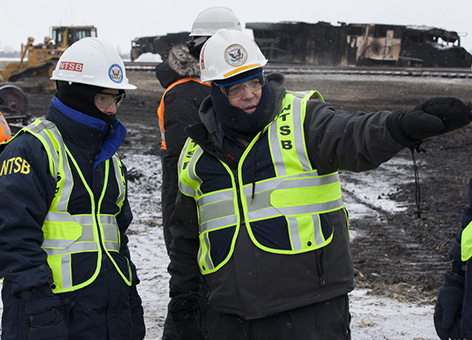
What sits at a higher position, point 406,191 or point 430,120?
point 430,120

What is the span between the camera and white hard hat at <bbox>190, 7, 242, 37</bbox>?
3.55m

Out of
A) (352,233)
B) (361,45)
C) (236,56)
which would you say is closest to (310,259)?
(236,56)

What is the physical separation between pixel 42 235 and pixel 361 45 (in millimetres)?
18554

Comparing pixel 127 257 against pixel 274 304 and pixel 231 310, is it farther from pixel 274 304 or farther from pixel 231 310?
pixel 274 304

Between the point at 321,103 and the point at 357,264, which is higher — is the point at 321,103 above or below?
above

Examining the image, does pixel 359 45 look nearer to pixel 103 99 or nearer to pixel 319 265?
pixel 103 99

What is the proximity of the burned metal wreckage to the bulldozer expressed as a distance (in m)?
9.30

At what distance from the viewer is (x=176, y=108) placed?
3.51m

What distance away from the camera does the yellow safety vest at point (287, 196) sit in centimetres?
220

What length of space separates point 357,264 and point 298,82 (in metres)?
12.2

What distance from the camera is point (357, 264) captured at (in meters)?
5.23

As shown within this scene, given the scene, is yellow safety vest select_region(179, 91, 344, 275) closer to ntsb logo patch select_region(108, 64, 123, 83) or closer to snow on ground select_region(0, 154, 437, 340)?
ntsb logo patch select_region(108, 64, 123, 83)

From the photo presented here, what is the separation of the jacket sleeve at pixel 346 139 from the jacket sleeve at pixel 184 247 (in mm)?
774

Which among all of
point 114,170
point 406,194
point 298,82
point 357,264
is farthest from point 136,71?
point 114,170
